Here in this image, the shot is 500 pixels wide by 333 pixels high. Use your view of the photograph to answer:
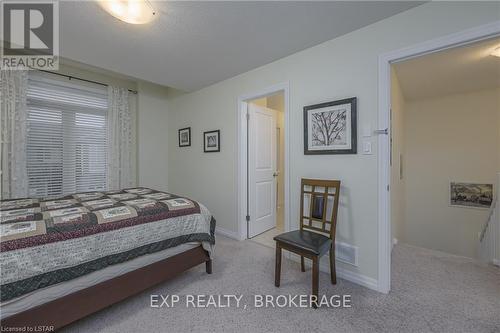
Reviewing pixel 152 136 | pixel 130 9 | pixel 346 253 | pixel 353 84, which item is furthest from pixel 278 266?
pixel 152 136

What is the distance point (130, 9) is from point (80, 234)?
1682 mm

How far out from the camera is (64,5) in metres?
1.69

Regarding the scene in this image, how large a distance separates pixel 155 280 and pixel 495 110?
219 inches

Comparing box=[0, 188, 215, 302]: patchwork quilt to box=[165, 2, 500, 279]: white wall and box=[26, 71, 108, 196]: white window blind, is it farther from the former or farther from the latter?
box=[165, 2, 500, 279]: white wall

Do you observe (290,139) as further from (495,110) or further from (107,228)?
(495,110)

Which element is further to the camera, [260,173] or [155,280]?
[260,173]

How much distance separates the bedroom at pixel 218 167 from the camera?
58.1 inches

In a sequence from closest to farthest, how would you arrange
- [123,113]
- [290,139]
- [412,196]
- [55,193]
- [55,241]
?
[55,241] → [290,139] → [55,193] → [123,113] → [412,196]

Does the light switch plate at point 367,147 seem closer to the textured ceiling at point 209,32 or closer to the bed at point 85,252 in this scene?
the textured ceiling at point 209,32

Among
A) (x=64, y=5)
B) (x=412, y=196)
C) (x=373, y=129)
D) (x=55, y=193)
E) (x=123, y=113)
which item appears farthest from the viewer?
(x=412, y=196)

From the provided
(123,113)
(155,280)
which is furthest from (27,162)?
(155,280)

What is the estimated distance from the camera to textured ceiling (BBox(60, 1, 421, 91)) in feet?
5.67

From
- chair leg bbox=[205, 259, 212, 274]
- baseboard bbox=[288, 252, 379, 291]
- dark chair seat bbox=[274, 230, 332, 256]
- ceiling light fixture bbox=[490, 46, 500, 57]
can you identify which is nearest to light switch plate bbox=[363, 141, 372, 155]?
dark chair seat bbox=[274, 230, 332, 256]

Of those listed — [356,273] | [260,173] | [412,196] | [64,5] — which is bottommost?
[356,273]
